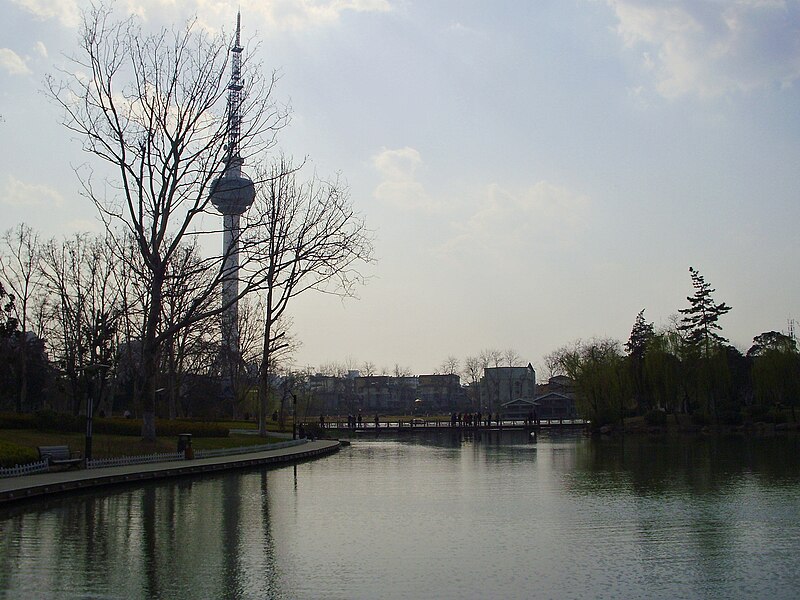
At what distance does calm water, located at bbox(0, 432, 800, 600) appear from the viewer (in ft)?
33.6

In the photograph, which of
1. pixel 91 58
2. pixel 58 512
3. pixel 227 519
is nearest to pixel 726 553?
pixel 227 519

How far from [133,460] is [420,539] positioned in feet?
51.5

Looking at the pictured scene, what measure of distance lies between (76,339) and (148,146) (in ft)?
64.6

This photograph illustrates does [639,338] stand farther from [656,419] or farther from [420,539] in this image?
[420,539]

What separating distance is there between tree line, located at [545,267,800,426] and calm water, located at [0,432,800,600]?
38.8 m

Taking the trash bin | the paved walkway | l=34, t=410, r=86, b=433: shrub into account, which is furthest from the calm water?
l=34, t=410, r=86, b=433: shrub

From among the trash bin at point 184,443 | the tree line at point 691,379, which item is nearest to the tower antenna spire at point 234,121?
the trash bin at point 184,443

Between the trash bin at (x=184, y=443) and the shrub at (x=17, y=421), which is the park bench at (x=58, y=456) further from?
the shrub at (x=17, y=421)

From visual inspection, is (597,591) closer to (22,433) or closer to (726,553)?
(726,553)

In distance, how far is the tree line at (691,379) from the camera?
60.7 m

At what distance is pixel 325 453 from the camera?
3966cm

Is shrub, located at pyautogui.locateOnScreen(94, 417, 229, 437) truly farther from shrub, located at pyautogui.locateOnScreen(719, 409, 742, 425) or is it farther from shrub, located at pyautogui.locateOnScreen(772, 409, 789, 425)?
shrub, located at pyautogui.locateOnScreen(772, 409, 789, 425)

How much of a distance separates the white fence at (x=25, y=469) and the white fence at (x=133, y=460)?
1633mm

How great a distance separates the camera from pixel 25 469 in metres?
21.7
